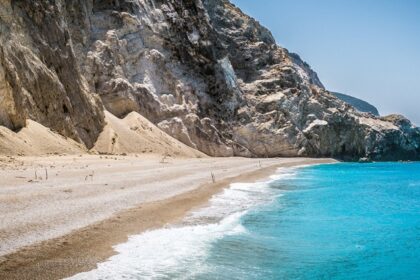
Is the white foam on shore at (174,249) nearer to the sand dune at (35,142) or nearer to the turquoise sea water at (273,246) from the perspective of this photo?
the turquoise sea water at (273,246)

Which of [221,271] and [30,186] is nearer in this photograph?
[221,271]

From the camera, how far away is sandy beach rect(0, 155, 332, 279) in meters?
7.63

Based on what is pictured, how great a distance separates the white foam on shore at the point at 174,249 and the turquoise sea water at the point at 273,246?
16mm

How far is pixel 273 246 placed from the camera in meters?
10.9

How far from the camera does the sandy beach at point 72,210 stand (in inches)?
301

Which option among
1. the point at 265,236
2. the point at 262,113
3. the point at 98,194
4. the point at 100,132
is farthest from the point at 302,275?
the point at 262,113

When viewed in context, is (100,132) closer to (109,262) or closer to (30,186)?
(30,186)

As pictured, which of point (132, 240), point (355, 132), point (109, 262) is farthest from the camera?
point (355, 132)

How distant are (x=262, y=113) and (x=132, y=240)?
6039 centimetres

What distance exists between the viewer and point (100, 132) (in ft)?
119

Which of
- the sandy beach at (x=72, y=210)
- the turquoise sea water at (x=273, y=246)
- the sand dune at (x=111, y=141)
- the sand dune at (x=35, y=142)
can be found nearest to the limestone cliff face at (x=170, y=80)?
the sand dune at (x=35, y=142)

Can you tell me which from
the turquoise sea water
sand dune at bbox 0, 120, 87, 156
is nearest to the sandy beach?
the turquoise sea water

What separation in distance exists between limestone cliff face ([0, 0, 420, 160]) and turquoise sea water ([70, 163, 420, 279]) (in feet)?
56.1

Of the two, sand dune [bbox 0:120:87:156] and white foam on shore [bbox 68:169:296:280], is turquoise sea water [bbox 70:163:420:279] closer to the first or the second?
white foam on shore [bbox 68:169:296:280]
